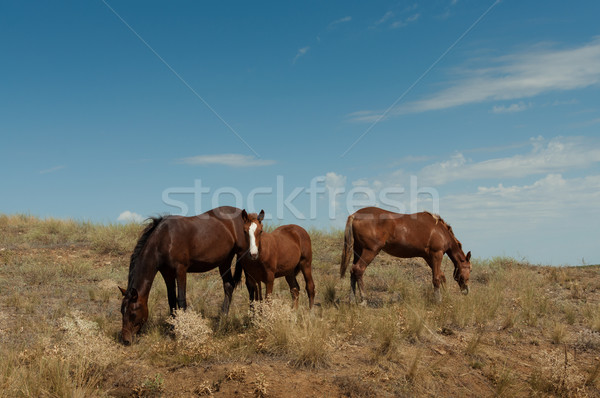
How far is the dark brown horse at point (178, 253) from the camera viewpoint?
8.12 m

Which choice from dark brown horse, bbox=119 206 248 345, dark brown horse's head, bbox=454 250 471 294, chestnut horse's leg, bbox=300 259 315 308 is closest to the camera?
dark brown horse, bbox=119 206 248 345

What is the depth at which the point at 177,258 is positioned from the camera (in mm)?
8797

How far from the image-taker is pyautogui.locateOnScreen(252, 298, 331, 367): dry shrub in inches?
271

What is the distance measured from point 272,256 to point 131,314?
286 cm

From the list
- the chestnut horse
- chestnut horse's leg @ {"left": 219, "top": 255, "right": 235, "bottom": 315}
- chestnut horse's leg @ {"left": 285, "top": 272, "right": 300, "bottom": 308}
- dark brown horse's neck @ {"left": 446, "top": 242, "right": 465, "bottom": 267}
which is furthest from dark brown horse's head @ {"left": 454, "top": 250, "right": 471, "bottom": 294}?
chestnut horse's leg @ {"left": 219, "top": 255, "right": 235, "bottom": 315}

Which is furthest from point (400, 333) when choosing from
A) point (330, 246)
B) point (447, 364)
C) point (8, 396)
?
point (330, 246)

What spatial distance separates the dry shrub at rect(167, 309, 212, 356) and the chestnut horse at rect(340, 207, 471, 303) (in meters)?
5.43

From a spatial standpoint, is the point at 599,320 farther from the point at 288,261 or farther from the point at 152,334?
the point at 152,334

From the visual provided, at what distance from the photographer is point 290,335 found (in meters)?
7.18

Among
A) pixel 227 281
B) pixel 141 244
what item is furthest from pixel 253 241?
pixel 141 244

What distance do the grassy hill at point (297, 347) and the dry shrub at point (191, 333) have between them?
2cm

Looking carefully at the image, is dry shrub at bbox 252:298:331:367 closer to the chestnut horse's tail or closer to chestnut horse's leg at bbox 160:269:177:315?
chestnut horse's leg at bbox 160:269:177:315

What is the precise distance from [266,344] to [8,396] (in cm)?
355

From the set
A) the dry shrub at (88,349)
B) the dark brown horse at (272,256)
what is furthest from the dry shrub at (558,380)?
the dry shrub at (88,349)
